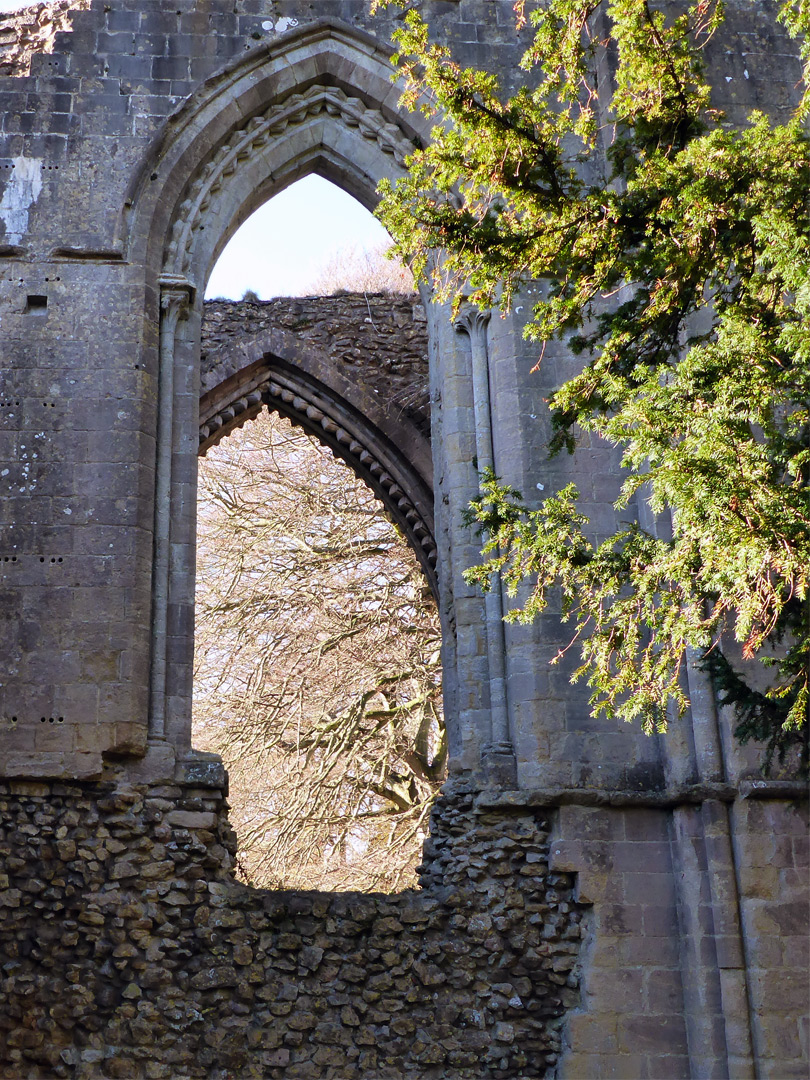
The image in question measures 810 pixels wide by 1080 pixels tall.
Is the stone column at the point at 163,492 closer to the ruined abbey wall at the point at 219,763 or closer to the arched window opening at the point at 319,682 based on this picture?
the ruined abbey wall at the point at 219,763

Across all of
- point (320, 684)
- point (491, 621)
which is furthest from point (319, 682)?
point (491, 621)

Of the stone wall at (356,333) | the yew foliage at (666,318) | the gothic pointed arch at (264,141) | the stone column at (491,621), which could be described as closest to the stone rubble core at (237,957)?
the stone column at (491,621)

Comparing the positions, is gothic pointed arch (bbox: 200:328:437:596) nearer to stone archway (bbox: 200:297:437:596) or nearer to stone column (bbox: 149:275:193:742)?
stone archway (bbox: 200:297:437:596)

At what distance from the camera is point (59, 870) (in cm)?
675

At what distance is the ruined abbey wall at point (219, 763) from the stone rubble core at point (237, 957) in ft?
0.05

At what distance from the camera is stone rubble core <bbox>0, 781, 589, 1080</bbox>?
6.54m

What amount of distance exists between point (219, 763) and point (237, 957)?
111 centimetres

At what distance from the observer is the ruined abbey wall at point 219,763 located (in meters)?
6.68

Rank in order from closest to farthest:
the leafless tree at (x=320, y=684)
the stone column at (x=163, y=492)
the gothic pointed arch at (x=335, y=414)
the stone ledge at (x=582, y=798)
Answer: the stone ledge at (x=582, y=798) → the stone column at (x=163, y=492) → the gothic pointed arch at (x=335, y=414) → the leafless tree at (x=320, y=684)

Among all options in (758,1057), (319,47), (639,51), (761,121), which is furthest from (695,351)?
(319,47)

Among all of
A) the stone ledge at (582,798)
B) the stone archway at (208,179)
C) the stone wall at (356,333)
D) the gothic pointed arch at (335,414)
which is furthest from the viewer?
the stone wall at (356,333)

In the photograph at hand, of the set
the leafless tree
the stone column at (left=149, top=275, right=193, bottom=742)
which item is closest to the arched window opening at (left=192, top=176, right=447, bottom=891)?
the leafless tree

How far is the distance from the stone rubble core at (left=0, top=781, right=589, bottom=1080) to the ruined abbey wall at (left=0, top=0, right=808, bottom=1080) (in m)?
0.02

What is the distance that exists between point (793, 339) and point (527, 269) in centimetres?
152
